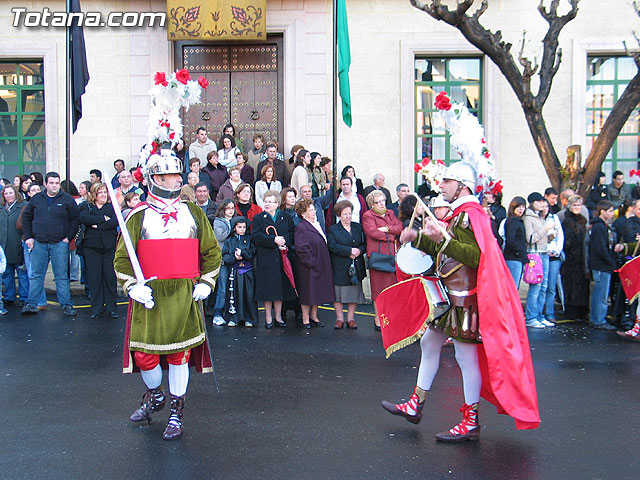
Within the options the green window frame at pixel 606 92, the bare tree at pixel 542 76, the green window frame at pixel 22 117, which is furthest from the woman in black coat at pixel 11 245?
the green window frame at pixel 606 92

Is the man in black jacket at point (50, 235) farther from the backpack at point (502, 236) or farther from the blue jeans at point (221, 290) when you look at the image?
the backpack at point (502, 236)

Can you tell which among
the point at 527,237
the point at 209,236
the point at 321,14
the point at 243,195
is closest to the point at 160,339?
the point at 209,236

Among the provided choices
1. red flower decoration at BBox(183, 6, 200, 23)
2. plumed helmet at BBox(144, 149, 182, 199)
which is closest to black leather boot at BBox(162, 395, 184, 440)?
plumed helmet at BBox(144, 149, 182, 199)

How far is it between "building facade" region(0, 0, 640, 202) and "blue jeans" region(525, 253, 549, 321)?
5.43 m

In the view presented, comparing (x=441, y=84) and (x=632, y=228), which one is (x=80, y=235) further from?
(x=441, y=84)

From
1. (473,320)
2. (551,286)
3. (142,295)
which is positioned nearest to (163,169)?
(142,295)

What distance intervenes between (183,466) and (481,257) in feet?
8.07

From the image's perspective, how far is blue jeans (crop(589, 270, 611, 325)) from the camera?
410 inches

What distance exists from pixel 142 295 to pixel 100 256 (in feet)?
18.6

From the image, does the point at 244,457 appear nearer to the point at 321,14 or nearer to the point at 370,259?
the point at 370,259

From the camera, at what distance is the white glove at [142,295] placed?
5.46 meters

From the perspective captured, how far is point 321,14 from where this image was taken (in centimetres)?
1575

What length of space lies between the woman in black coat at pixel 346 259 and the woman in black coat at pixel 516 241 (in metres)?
1.96

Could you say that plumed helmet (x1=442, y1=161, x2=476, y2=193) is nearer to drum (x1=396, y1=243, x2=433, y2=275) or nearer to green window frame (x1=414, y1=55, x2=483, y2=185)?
drum (x1=396, y1=243, x2=433, y2=275)
